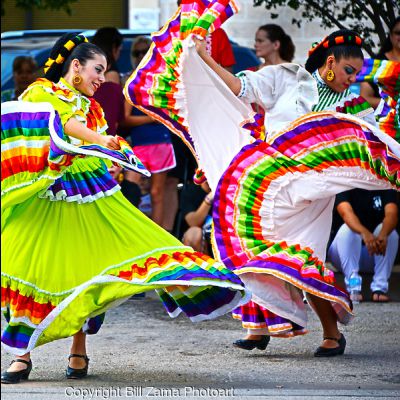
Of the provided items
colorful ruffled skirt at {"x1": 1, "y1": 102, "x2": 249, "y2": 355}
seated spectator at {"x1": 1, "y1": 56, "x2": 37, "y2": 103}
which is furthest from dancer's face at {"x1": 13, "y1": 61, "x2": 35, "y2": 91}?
colorful ruffled skirt at {"x1": 1, "y1": 102, "x2": 249, "y2": 355}

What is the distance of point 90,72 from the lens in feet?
20.0

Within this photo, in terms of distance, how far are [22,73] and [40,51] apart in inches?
23.8

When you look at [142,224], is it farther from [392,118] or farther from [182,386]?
[392,118]

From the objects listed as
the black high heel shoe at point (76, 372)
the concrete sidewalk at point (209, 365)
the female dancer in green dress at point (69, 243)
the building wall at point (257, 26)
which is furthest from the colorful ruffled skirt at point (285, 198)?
the building wall at point (257, 26)

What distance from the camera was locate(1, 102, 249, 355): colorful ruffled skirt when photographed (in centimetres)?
570

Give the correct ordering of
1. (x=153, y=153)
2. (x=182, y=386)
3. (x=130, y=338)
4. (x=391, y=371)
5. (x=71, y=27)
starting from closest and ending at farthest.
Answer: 1. (x=182, y=386)
2. (x=391, y=371)
3. (x=130, y=338)
4. (x=153, y=153)
5. (x=71, y=27)

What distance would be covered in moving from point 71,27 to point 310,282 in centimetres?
828

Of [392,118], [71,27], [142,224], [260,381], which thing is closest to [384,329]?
[392,118]

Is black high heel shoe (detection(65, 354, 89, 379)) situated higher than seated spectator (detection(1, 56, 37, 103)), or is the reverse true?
seated spectator (detection(1, 56, 37, 103))

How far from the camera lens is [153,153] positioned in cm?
920

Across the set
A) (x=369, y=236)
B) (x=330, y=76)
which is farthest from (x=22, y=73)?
(x=330, y=76)

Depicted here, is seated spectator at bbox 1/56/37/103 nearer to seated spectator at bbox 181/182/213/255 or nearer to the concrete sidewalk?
seated spectator at bbox 181/182/213/255

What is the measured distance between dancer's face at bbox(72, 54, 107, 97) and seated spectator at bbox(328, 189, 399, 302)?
301cm

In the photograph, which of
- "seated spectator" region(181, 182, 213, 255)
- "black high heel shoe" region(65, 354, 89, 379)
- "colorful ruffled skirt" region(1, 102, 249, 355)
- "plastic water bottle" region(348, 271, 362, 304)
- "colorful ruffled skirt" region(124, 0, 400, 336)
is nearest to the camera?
"colorful ruffled skirt" region(1, 102, 249, 355)
